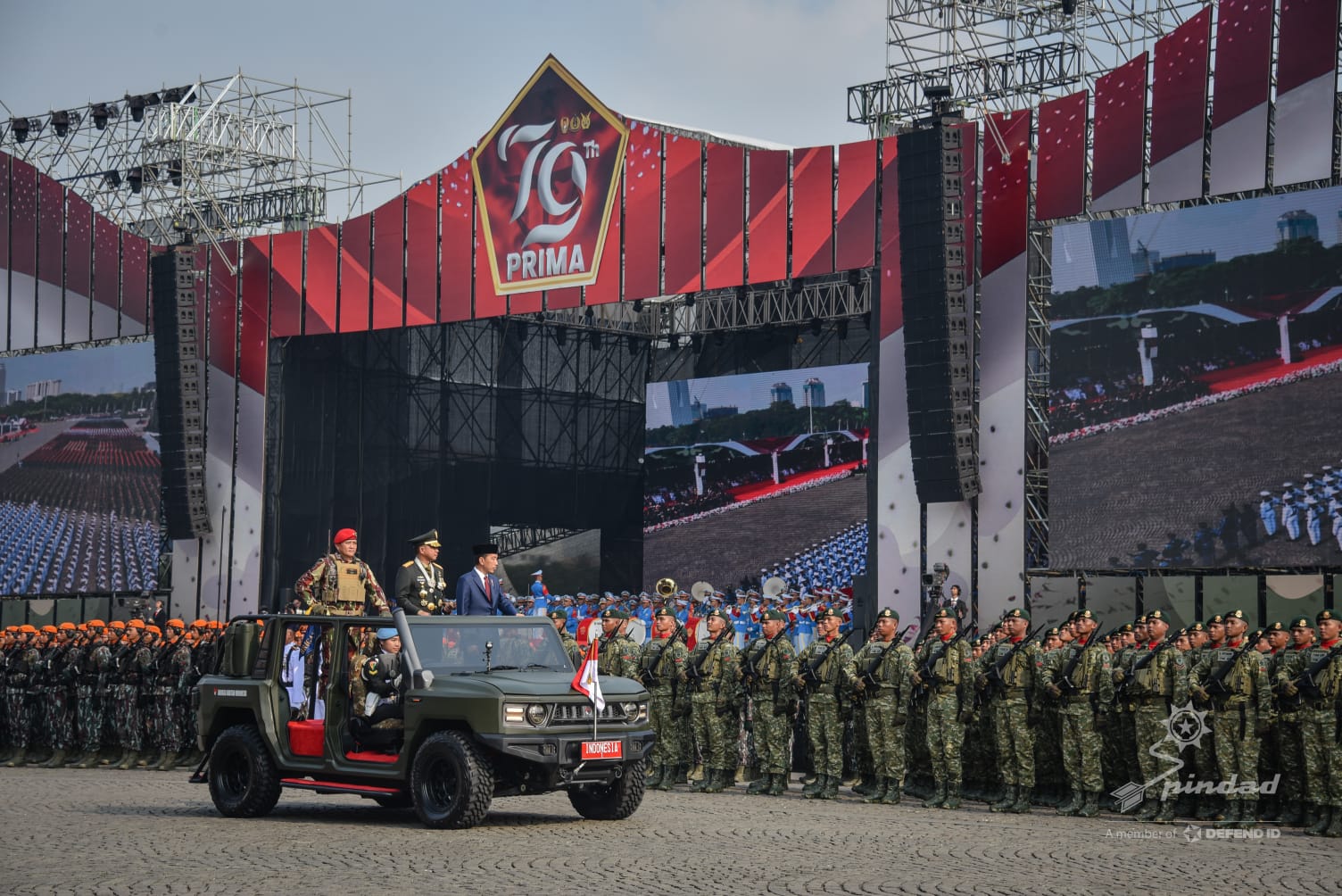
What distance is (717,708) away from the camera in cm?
1535

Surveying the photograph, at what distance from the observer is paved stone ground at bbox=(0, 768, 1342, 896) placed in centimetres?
879

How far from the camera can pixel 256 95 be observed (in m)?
36.7

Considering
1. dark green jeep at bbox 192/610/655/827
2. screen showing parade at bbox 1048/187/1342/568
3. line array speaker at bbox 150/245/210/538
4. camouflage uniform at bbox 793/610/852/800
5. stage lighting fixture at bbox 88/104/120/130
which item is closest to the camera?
dark green jeep at bbox 192/610/655/827

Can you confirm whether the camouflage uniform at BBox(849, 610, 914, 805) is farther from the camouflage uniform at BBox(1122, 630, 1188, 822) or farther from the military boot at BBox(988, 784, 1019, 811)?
the camouflage uniform at BBox(1122, 630, 1188, 822)

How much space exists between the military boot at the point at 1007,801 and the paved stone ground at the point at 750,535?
15898mm

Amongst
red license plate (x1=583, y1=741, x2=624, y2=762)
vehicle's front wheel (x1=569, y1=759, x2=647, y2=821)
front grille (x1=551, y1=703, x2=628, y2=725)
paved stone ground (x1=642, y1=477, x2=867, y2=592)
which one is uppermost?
paved stone ground (x1=642, y1=477, x2=867, y2=592)

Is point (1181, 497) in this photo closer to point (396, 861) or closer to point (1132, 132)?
point (1132, 132)

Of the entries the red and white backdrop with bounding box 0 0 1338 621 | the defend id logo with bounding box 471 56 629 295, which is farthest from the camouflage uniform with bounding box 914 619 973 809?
the defend id logo with bounding box 471 56 629 295

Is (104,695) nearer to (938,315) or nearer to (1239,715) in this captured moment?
(938,315)

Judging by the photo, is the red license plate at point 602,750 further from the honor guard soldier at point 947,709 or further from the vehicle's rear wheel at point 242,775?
the honor guard soldier at point 947,709

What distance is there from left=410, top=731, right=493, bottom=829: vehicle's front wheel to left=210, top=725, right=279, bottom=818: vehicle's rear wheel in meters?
1.34

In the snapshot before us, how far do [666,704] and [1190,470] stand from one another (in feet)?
29.0

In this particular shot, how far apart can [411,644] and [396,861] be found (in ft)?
7.19

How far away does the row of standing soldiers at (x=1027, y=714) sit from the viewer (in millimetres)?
12227
